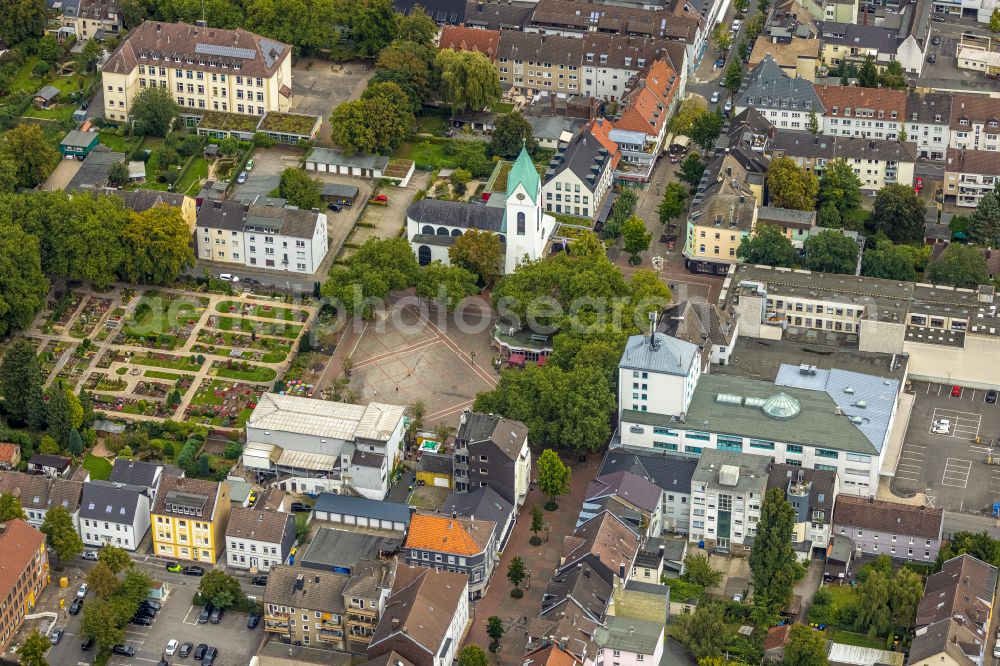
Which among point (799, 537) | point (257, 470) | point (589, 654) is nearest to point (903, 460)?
point (799, 537)

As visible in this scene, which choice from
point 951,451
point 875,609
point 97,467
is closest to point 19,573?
point 97,467

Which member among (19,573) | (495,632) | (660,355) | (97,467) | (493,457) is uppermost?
(660,355)

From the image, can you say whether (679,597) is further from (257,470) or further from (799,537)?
(257,470)

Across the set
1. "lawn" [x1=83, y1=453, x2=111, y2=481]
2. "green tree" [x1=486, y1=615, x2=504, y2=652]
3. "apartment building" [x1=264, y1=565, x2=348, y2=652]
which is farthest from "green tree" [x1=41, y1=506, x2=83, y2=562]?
"green tree" [x1=486, y1=615, x2=504, y2=652]

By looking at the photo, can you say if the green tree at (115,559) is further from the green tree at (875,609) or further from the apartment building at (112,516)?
the green tree at (875,609)

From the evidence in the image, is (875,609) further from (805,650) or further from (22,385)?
(22,385)

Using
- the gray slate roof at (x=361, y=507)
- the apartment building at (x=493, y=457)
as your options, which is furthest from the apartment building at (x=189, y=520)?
the apartment building at (x=493, y=457)
